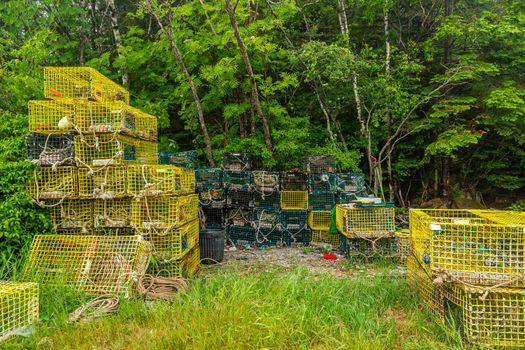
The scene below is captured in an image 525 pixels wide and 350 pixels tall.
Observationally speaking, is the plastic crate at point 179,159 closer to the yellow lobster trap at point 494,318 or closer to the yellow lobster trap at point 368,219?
the yellow lobster trap at point 368,219

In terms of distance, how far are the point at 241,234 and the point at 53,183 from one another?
4617mm

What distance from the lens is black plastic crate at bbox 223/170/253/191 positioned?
345 inches

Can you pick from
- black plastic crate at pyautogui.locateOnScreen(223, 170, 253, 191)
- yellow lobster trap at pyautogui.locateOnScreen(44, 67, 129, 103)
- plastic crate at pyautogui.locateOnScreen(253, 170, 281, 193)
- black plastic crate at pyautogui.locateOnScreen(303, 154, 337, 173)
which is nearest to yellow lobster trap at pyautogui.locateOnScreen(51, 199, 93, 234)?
yellow lobster trap at pyautogui.locateOnScreen(44, 67, 129, 103)

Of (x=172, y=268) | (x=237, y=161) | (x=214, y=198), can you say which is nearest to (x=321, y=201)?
(x=237, y=161)

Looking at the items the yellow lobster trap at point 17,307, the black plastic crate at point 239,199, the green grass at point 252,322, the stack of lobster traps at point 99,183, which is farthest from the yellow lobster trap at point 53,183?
the black plastic crate at point 239,199

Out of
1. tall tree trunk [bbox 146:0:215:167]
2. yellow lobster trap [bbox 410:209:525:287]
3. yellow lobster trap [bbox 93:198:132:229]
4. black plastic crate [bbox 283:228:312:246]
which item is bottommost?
black plastic crate [bbox 283:228:312:246]

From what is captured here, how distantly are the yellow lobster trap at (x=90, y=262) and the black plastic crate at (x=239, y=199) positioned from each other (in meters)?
4.13

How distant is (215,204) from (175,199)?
3.74 m

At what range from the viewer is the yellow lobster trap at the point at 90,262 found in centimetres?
439

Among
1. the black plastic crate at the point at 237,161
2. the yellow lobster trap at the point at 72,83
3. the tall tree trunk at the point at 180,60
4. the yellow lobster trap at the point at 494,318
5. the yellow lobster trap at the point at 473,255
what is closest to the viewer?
the yellow lobster trap at the point at 494,318

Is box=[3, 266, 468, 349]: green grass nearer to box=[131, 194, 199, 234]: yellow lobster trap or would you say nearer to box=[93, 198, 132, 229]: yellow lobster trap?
box=[131, 194, 199, 234]: yellow lobster trap

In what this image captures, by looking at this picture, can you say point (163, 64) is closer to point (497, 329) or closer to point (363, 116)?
point (363, 116)

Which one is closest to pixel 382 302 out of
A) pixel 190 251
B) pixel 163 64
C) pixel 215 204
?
pixel 190 251

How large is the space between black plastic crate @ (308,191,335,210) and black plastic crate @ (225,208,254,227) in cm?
153
